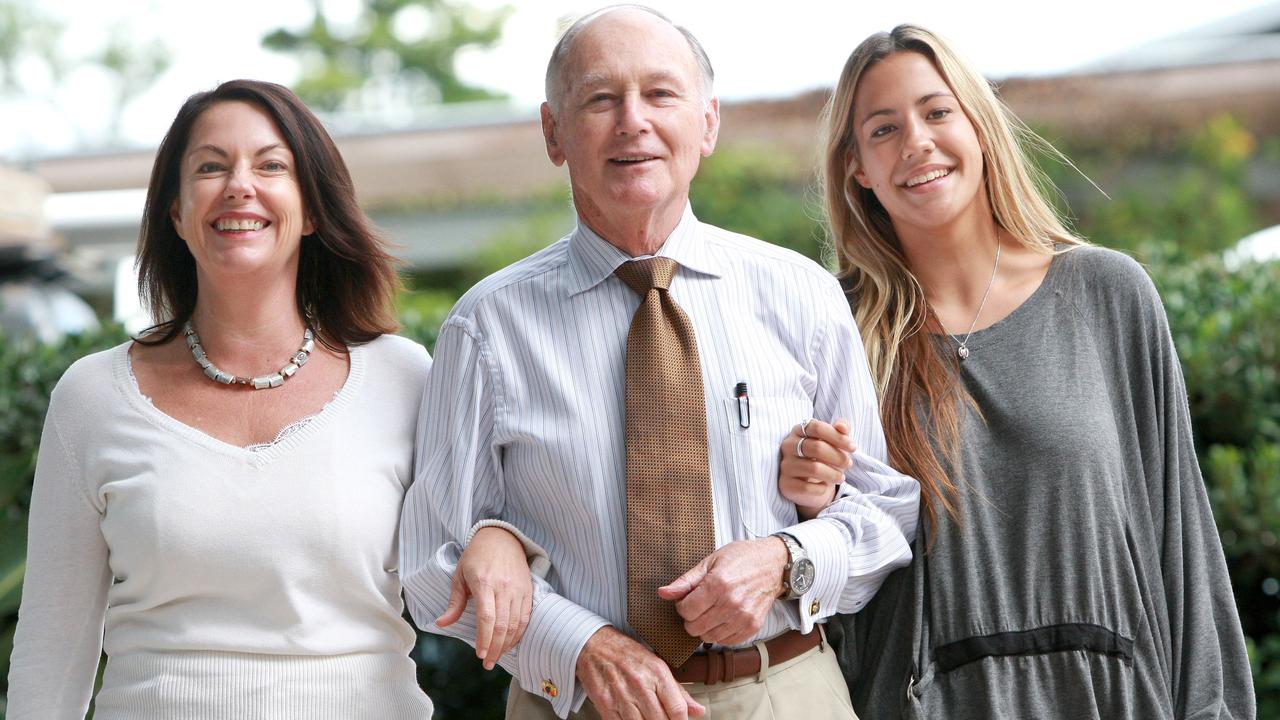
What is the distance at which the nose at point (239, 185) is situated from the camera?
240 cm

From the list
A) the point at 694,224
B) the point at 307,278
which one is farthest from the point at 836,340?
the point at 307,278

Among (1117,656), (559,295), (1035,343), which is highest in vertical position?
(559,295)

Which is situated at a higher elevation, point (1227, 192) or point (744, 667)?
point (1227, 192)

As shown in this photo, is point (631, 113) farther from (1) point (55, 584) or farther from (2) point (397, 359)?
(1) point (55, 584)

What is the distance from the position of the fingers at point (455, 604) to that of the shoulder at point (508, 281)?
20.3 inches

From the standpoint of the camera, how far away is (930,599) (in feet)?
8.06

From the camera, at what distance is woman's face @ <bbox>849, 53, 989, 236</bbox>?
2.62m

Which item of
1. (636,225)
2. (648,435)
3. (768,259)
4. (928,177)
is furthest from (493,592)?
(928,177)

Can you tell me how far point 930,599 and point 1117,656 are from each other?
0.36 metres

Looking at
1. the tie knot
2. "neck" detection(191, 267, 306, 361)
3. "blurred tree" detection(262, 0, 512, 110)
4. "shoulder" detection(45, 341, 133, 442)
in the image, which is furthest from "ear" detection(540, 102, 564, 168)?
"blurred tree" detection(262, 0, 512, 110)

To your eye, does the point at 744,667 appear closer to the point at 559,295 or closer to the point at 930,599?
the point at 930,599

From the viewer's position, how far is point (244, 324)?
253cm

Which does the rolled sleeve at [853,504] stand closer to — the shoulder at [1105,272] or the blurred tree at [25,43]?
the shoulder at [1105,272]

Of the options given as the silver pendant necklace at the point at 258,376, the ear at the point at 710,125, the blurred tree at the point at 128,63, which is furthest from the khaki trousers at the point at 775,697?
the blurred tree at the point at 128,63
